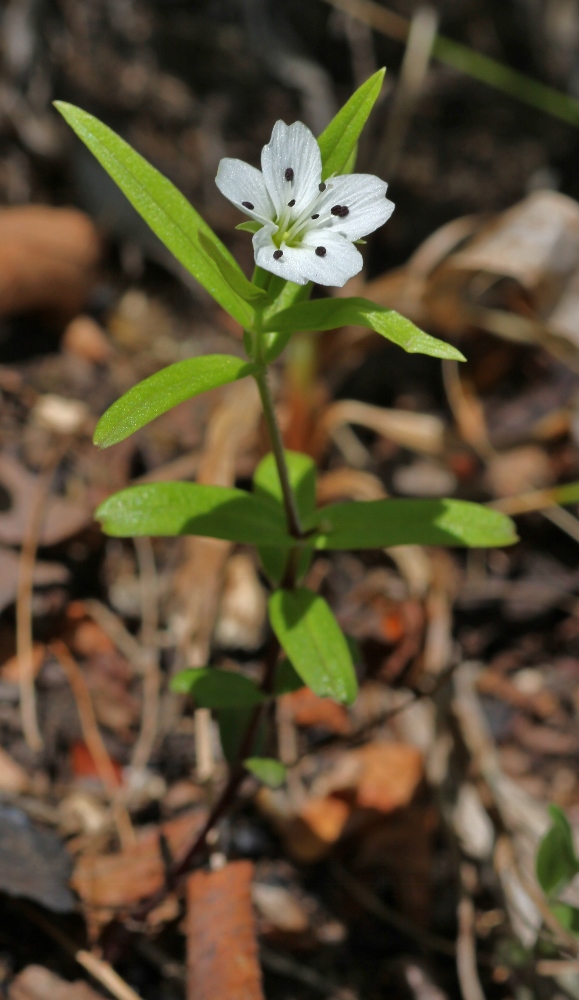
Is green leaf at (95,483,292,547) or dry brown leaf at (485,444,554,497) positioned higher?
green leaf at (95,483,292,547)

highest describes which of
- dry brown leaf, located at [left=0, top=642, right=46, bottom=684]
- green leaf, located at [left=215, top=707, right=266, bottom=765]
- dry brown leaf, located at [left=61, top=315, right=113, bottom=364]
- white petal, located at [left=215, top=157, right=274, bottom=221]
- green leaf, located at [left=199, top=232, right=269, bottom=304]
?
white petal, located at [left=215, top=157, right=274, bottom=221]

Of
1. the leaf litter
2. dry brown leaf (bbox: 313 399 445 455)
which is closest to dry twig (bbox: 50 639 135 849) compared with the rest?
the leaf litter

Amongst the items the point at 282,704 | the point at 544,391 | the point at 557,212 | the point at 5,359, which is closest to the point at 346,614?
the point at 282,704

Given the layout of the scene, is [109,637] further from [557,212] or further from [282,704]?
[557,212]

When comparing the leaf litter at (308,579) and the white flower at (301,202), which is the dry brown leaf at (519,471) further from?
the white flower at (301,202)

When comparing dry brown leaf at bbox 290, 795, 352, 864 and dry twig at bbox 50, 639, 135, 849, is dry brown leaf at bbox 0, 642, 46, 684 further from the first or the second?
dry brown leaf at bbox 290, 795, 352, 864

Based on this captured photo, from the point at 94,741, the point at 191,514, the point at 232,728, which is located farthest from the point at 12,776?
the point at 191,514
